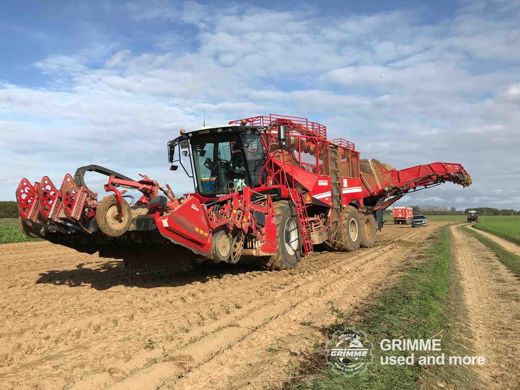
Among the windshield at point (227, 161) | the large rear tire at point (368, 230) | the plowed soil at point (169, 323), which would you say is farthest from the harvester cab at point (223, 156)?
the large rear tire at point (368, 230)

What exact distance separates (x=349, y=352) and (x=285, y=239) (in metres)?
5.31

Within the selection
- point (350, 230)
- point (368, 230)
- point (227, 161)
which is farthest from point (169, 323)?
point (368, 230)

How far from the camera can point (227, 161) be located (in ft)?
31.2

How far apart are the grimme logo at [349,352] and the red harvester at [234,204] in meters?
2.84

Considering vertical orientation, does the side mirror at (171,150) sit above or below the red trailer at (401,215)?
above

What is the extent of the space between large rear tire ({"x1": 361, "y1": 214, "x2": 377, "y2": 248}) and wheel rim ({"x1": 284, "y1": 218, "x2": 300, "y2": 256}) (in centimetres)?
557

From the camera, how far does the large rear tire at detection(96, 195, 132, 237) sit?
5.98 meters

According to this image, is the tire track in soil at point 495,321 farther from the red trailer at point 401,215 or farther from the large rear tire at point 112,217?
the red trailer at point 401,215

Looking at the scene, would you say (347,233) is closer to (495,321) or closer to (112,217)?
(495,321)

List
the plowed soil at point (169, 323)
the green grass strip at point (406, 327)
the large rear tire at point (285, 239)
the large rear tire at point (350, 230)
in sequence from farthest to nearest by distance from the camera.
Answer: the large rear tire at point (350, 230) → the large rear tire at point (285, 239) → the plowed soil at point (169, 323) → the green grass strip at point (406, 327)

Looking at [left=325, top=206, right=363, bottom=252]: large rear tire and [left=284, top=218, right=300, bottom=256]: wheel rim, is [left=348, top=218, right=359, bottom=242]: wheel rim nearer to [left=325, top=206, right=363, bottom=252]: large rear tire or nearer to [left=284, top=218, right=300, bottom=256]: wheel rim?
[left=325, top=206, right=363, bottom=252]: large rear tire

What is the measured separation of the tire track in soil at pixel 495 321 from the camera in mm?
3695

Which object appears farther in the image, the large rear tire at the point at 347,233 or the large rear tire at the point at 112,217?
the large rear tire at the point at 347,233

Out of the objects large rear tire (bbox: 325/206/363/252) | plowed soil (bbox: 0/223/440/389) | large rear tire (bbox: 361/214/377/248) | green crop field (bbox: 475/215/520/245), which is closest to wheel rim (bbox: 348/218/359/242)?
large rear tire (bbox: 325/206/363/252)
